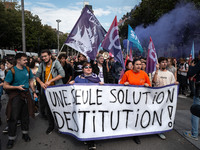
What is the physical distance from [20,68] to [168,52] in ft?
88.5

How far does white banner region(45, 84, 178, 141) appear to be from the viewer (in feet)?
9.75

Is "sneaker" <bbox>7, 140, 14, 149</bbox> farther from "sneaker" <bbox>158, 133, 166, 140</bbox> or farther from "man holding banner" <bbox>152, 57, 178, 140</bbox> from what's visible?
"man holding banner" <bbox>152, 57, 178, 140</bbox>

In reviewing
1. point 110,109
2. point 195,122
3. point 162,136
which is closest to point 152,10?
point 195,122

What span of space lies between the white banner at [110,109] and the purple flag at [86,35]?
52.6 inches

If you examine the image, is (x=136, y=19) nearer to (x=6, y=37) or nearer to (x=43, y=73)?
(x=6, y=37)

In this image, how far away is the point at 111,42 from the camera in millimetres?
4262

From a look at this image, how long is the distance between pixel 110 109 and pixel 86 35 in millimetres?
2100

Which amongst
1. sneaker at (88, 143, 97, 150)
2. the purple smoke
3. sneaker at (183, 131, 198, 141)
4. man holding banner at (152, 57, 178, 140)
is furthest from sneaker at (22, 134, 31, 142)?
the purple smoke

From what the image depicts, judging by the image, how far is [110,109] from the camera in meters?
3.11

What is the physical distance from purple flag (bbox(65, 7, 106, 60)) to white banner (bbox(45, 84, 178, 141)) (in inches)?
52.6

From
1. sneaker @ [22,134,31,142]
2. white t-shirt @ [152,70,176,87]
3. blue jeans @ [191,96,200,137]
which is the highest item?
white t-shirt @ [152,70,176,87]

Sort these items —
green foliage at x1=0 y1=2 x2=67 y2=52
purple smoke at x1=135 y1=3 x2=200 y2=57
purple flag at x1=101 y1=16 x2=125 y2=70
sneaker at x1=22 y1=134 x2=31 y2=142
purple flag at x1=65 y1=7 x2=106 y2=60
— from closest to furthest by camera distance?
sneaker at x1=22 y1=134 x2=31 y2=142, purple flag at x1=65 y1=7 x2=106 y2=60, purple flag at x1=101 y1=16 x2=125 y2=70, purple smoke at x1=135 y1=3 x2=200 y2=57, green foliage at x1=0 y1=2 x2=67 y2=52

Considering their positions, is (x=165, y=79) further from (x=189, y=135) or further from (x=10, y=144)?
(x=10, y=144)

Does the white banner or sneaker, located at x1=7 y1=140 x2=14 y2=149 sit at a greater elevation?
the white banner
